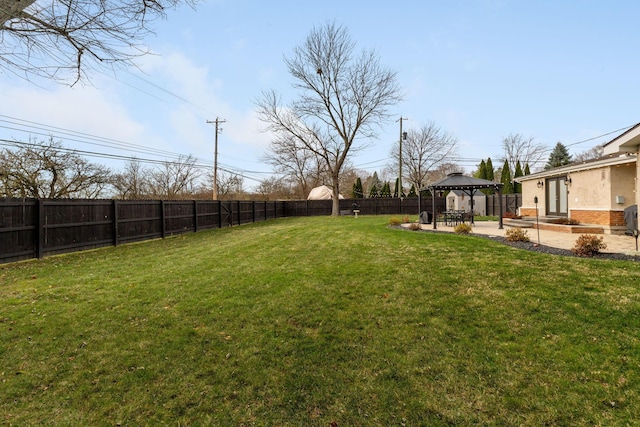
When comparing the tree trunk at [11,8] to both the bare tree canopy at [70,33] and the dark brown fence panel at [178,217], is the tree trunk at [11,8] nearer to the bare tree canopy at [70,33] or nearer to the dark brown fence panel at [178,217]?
the bare tree canopy at [70,33]

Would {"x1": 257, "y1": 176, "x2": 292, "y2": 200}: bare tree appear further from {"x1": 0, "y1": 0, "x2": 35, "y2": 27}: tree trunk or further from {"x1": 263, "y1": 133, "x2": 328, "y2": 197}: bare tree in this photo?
{"x1": 0, "y1": 0, "x2": 35, "y2": 27}: tree trunk

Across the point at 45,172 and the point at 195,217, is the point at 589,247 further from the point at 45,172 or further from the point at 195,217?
the point at 45,172

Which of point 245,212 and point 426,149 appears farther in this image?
point 426,149

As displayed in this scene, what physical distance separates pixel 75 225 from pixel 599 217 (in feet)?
52.1

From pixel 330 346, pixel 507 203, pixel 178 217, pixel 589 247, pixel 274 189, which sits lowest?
pixel 330 346

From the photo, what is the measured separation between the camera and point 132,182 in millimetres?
24047

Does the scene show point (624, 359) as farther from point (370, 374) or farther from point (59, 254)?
point (59, 254)

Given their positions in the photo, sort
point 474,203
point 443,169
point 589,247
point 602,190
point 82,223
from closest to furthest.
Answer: point 589,247 → point 82,223 → point 602,190 → point 474,203 → point 443,169

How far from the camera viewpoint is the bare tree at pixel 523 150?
140 ft

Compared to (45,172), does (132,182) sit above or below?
above

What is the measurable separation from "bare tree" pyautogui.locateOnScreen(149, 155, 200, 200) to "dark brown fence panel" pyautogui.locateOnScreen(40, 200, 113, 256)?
19.0 meters

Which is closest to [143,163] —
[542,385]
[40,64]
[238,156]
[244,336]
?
[238,156]

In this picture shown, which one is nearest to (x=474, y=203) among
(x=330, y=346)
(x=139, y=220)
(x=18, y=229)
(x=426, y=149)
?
(x=426, y=149)

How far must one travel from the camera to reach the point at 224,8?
6.02m
